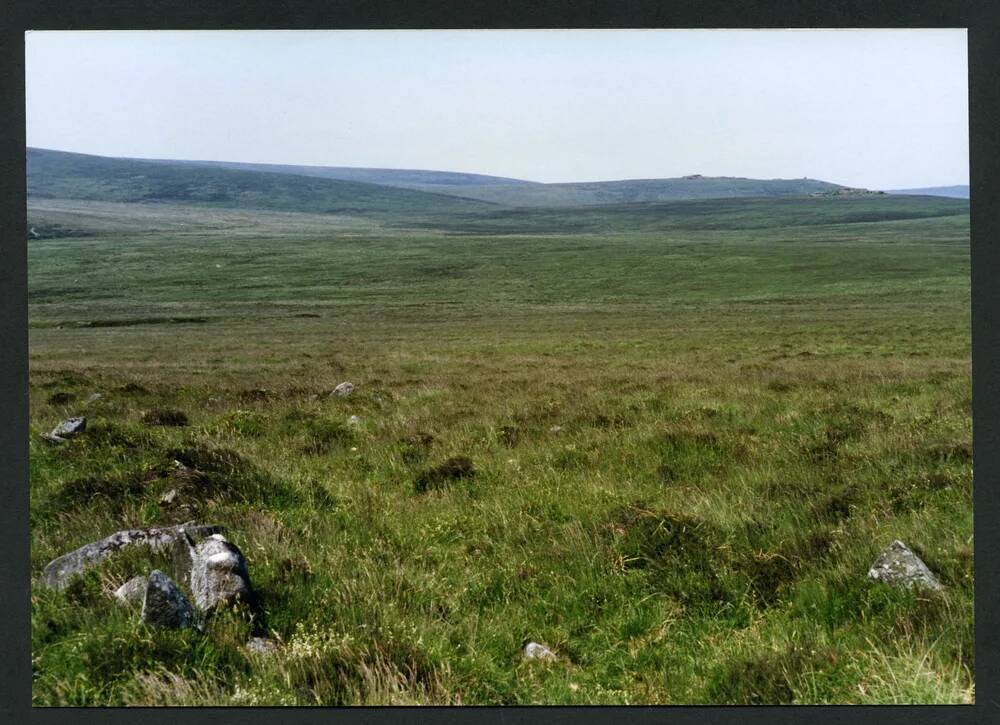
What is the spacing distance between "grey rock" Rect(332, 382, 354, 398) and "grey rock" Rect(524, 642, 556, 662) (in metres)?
10.4

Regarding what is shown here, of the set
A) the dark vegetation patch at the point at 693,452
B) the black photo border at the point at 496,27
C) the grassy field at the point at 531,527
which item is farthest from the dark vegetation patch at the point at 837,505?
the black photo border at the point at 496,27

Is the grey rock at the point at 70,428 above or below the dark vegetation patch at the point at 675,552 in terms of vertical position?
above

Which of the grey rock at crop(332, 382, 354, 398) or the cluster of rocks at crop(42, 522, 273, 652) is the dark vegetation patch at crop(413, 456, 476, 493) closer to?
the cluster of rocks at crop(42, 522, 273, 652)

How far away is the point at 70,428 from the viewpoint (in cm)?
988

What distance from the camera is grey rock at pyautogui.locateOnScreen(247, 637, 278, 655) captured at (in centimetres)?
474

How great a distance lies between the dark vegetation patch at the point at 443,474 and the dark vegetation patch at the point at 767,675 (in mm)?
4093

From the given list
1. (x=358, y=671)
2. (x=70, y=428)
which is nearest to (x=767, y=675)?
(x=358, y=671)

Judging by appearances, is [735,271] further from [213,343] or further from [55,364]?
[55,364]

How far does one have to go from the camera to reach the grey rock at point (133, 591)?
5102mm

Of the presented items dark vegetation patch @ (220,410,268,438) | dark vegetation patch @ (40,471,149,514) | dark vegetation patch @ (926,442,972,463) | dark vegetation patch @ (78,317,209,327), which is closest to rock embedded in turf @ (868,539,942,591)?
dark vegetation patch @ (926,442,972,463)

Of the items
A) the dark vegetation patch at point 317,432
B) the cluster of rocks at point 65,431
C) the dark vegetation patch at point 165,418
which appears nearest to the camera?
the cluster of rocks at point 65,431

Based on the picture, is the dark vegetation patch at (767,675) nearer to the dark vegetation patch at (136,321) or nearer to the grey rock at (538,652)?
the grey rock at (538,652)

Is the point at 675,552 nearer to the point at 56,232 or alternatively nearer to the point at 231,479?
the point at 231,479

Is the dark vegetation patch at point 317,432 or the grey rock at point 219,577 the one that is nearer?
the grey rock at point 219,577
